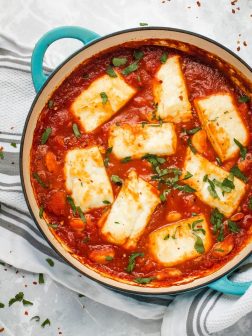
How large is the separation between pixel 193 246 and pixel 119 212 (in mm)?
526

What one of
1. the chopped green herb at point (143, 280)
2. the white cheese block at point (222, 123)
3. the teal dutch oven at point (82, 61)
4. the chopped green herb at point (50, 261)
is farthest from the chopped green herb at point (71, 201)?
the white cheese block at point (222, 123)

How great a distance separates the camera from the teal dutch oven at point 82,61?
134 inches

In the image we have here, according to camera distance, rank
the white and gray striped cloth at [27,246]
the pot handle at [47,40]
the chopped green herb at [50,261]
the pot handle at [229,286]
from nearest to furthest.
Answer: the pot handle at [47,40] → the pot handle at [229,286] → the white and gray striped cloth at [27,246] → the chopped green herb at [50,261]

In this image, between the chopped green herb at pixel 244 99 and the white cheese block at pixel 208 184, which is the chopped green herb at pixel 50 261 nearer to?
the white cheese block at pixel 208 184

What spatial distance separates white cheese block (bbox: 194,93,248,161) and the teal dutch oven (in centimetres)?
23

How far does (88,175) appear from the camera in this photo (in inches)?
141

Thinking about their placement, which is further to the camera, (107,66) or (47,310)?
(47,310)

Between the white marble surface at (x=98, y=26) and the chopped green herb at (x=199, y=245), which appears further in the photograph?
the white marble surface at (x=98, y=26)

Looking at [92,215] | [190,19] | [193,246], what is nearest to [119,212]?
[92,215]

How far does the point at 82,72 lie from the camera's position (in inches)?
144

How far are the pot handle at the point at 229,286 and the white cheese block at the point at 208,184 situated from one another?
0.43 meters

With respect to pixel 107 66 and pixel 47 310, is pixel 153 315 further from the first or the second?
pixel 107 66

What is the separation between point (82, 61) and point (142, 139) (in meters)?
0.61

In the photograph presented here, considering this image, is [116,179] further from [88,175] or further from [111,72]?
[111,72]
